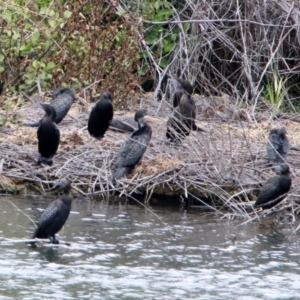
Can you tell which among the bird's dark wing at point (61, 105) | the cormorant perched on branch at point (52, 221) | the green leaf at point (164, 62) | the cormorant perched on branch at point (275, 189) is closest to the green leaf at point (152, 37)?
the green leaf at point (164, 62)

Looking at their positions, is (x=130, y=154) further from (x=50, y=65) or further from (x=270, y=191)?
(x=50, y=65)

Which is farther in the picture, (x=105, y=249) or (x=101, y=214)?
(x=101, y=214)

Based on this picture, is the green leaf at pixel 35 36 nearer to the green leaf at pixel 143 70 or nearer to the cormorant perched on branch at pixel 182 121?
the green leaf at pixel 143 70

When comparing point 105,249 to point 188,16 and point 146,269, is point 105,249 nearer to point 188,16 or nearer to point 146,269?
point 146,269

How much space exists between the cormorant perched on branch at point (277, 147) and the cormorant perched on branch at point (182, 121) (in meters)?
0.87

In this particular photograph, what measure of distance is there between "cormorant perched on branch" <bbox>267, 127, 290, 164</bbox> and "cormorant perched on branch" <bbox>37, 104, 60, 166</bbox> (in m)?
2.19

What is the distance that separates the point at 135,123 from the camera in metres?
11.3

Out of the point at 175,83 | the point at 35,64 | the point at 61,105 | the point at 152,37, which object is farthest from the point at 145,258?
the point at 152,37

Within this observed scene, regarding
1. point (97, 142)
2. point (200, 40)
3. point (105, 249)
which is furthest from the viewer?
point (200, 40)

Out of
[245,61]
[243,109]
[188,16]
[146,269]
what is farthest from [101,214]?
[188,16]

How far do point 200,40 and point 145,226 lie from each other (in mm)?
5101

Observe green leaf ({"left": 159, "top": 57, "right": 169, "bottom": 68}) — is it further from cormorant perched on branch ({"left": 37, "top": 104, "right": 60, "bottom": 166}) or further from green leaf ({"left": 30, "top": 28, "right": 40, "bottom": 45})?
cormorant perched on branch ({"left": 37, "top": 104, "right": 60, "bottom": 166})

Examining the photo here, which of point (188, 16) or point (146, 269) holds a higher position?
point (188, 16)

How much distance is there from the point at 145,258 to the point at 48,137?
2.48m
